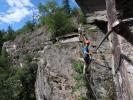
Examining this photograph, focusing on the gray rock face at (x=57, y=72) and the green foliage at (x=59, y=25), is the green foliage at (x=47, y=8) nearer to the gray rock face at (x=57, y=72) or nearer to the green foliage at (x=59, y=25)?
the green foliage at (x=59, y=25)

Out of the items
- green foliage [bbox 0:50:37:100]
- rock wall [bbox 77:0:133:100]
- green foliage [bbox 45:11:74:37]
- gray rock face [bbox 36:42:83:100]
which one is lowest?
green foliage [bbox 0:50:37:100]

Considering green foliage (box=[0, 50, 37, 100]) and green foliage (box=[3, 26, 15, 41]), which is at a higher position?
green foliage (box=[3, 26, 15, 41])

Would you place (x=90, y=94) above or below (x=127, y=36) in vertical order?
below

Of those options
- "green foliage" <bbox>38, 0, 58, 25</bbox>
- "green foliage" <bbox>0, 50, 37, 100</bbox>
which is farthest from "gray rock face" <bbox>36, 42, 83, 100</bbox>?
"green foliage" <bbox>0, 50, 37, 100</bbox>

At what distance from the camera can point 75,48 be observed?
22.2 metres

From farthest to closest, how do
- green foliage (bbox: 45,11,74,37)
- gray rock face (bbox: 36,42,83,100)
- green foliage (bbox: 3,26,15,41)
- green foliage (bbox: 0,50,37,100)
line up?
green foliage (bbox: 3,26,15,41) < green foliage (bbox: 0,50,37,100) < green foliage (bbox: 45,11,74,37) < gray rock face (bbox: 36,42,83,100)

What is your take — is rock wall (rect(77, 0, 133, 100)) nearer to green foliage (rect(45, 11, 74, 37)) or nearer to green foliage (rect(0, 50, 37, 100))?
green foliage (rect(45, 11, 74, 37))

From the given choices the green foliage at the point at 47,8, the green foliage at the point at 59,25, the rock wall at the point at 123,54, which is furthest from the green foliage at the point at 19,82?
the rock wall at the point at 123,54

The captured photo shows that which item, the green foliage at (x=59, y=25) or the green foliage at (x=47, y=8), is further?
the green foliage at (x=47, y=8)

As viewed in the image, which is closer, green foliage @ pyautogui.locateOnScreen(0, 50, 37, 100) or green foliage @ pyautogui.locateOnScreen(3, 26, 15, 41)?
green foliage @ pyautogui.locateOnScreen(0, 50, 37, 100)

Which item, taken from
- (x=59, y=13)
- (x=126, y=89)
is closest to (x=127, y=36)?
(x=126, y=89)

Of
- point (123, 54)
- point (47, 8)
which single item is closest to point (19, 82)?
point (47, 8)

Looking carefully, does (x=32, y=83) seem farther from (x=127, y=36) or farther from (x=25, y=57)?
(x=127, y=36)

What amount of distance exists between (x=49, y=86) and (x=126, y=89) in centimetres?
1957
